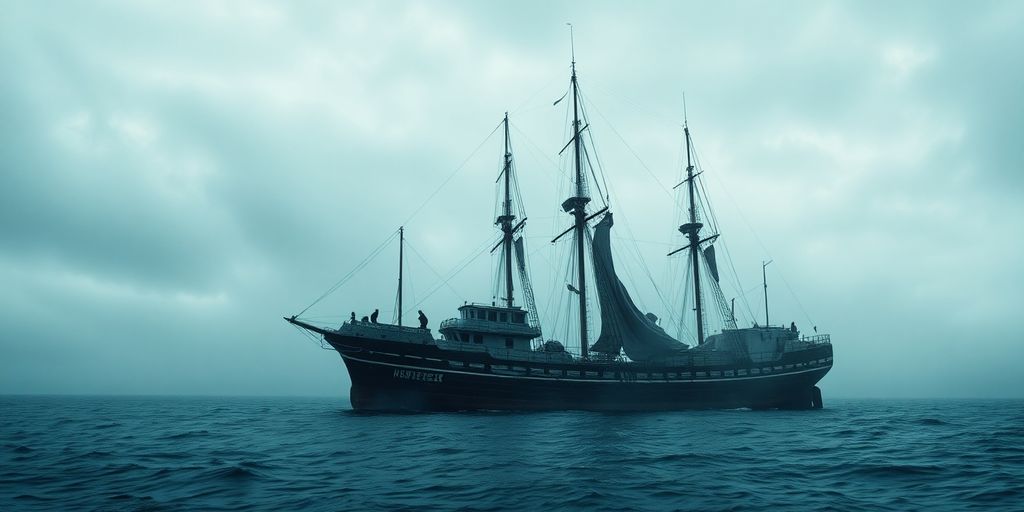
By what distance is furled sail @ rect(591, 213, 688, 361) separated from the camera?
4719cm

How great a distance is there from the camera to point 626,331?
156 ft

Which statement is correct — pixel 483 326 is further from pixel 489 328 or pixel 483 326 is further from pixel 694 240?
pixel 694 240

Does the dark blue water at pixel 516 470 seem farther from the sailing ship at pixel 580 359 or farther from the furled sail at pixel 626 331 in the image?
the furled sail at pixel 626 331

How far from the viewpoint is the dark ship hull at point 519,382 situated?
37.6m

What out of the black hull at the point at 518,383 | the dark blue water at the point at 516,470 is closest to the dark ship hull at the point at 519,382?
the black hull at the point at 518,383

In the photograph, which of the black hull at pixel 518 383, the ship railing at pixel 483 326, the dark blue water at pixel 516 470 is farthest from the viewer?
the ship railing at pixel 483 326

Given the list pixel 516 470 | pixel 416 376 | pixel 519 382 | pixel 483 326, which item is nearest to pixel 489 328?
pixel 483 326

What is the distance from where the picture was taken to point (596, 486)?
1362 cm

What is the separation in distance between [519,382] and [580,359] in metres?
7.58

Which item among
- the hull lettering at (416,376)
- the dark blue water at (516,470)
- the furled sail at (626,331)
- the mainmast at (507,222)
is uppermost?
the mainmast at (507,222)

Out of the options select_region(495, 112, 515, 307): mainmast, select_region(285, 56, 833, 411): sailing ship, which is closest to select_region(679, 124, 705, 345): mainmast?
select_region(285, 56, 833, 411): sailing ship

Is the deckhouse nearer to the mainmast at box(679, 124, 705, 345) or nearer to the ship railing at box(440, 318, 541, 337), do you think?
the ship railing at box(440, 318, 541, 337)

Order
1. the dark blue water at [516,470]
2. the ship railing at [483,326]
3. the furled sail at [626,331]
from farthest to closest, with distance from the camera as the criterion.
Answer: the furled sail at [626,331] < the ship railing at [483,326] < the dark blue water at [516,470]

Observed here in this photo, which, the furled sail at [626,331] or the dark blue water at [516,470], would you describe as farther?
the furled sail at [626,331]
